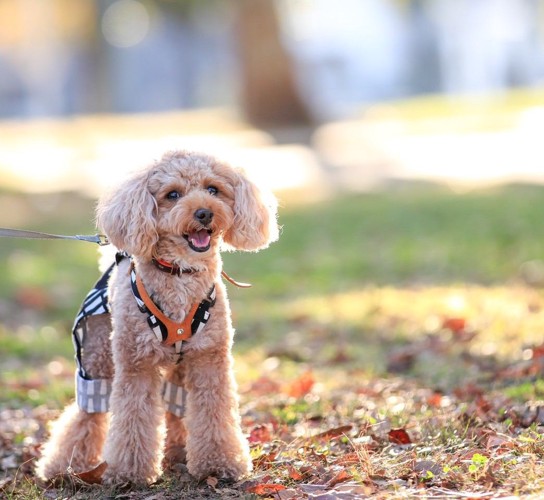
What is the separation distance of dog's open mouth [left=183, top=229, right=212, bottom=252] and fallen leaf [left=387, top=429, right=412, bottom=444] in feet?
4.12

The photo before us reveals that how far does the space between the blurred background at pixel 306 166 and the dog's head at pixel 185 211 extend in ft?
0.48


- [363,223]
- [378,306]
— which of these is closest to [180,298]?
[378,306]

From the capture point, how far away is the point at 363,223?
40.7 feet

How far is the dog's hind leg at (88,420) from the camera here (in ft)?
14.5

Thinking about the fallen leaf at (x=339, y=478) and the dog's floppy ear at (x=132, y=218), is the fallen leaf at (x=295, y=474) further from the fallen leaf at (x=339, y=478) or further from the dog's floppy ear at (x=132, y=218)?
the dog's floppy ear at (x=132, y=218)

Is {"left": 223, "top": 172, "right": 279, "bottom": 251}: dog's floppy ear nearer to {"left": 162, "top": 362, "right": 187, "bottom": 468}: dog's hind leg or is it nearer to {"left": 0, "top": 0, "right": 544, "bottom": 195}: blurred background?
{"left": 0, "top": 0, "right": 544, "bottom": 195}: blurred background

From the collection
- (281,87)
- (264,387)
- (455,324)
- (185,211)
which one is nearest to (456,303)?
(455,324)

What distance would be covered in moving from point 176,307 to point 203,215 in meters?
0.42

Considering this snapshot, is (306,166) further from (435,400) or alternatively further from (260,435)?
(260,435)

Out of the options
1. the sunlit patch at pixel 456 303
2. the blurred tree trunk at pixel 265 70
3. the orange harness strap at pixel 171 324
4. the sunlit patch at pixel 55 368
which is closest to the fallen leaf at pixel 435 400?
the orange harness strap at pixel 171 324

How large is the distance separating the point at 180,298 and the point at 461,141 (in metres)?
17.2

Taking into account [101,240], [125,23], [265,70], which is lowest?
[101,240]

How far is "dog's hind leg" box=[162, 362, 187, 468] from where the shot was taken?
14.5ft

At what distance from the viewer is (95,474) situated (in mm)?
4238
